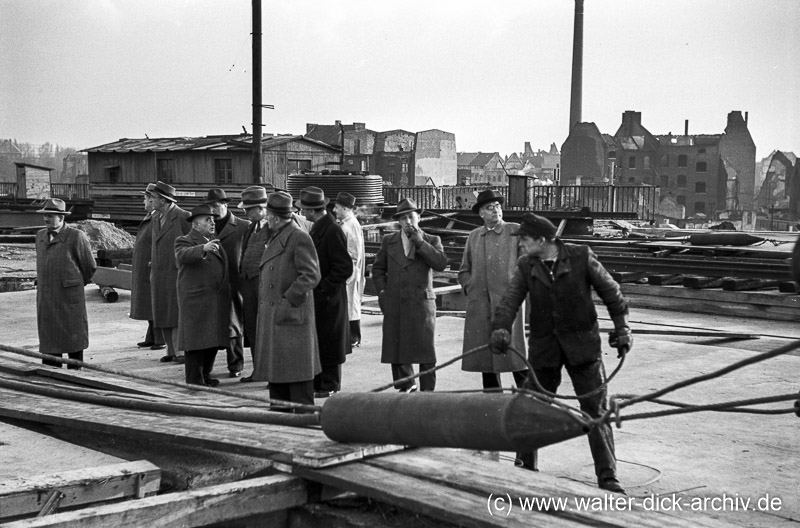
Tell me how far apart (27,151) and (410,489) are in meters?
140

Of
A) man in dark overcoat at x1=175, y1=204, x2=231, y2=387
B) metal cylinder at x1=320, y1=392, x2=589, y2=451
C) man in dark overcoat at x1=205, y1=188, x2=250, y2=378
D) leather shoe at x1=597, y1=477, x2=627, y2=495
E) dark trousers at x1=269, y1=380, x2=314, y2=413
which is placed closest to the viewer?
metal cylinder at x1=320, y1=392, x2=589, y2=451

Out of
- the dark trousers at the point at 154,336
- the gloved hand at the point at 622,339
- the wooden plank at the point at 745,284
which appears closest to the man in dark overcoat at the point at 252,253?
the dark trousers at the point at 154,336

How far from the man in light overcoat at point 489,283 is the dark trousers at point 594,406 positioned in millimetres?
1237

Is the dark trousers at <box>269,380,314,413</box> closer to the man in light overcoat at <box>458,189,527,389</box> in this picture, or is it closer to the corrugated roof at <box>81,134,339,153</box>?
the man in light overcoat at <box>458,189,527,389</box>

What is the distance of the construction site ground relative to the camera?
18.0 ft

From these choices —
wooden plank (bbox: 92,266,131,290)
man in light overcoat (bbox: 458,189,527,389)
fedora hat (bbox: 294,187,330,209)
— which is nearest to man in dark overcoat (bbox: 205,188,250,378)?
fedora hat (bbox: 294,187,330,209)

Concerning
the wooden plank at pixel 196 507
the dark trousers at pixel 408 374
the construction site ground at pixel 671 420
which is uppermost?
the wooden plank at pixel 196 507

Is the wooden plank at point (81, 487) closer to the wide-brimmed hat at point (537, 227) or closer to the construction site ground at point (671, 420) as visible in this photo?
the construction site ground at point (671, 420)

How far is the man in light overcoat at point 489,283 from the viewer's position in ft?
24.1

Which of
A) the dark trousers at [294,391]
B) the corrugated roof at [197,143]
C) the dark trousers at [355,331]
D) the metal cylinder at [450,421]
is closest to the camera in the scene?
the metal cylinder at [450,421]

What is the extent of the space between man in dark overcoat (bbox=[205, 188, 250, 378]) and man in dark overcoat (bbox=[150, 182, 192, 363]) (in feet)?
1.90

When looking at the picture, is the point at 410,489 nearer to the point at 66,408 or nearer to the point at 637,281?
the point at 66,408

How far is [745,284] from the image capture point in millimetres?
14711

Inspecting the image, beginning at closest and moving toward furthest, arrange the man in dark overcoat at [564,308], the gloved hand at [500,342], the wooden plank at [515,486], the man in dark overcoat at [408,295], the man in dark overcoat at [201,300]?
the wooden plank at [515,486] < the gloved hand at [500,342] < the man in dark overcoat at [564,308] < the man in dark overcoat at [408,295] < the man in dark overcoat at [201,300]
